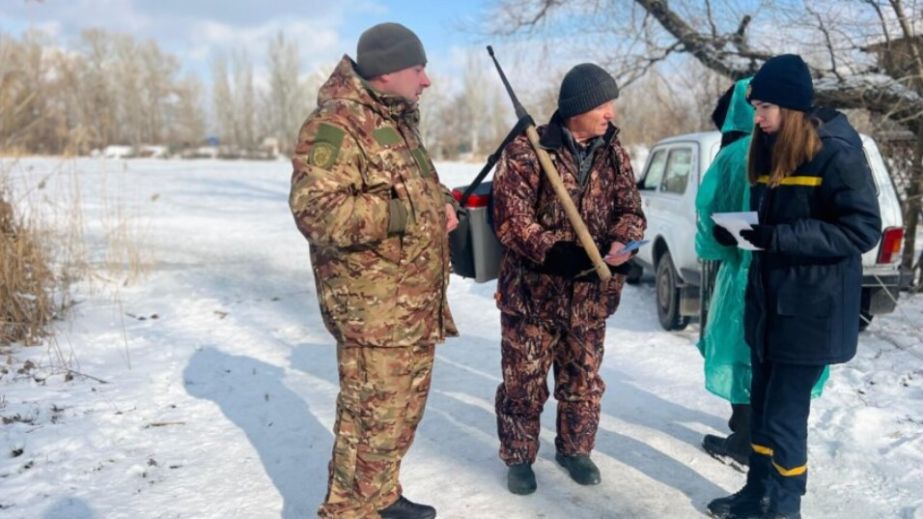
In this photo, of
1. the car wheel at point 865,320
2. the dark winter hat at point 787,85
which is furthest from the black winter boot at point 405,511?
the car wheel at point 865,320

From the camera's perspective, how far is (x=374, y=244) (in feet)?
7.68

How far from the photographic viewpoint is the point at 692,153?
19.5 feet

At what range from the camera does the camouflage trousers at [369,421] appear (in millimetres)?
2457

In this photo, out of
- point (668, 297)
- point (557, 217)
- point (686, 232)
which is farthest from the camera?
point (668, 297)

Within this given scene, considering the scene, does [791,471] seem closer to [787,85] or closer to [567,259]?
[567,259]

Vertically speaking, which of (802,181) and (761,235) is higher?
(802,181)

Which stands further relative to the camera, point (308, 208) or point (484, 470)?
point (484, 470)

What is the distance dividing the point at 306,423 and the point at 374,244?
6.39 feet

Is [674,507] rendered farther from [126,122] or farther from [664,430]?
[126,122]

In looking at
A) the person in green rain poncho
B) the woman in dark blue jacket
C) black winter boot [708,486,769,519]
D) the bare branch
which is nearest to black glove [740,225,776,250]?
the woman in dark blue jacket

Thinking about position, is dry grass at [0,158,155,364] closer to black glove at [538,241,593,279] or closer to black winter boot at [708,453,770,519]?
black glove at [538,241,593,279]

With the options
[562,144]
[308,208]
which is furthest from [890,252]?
[308,208]

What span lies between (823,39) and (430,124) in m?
50.3

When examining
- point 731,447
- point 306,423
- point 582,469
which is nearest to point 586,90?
point 582,469
